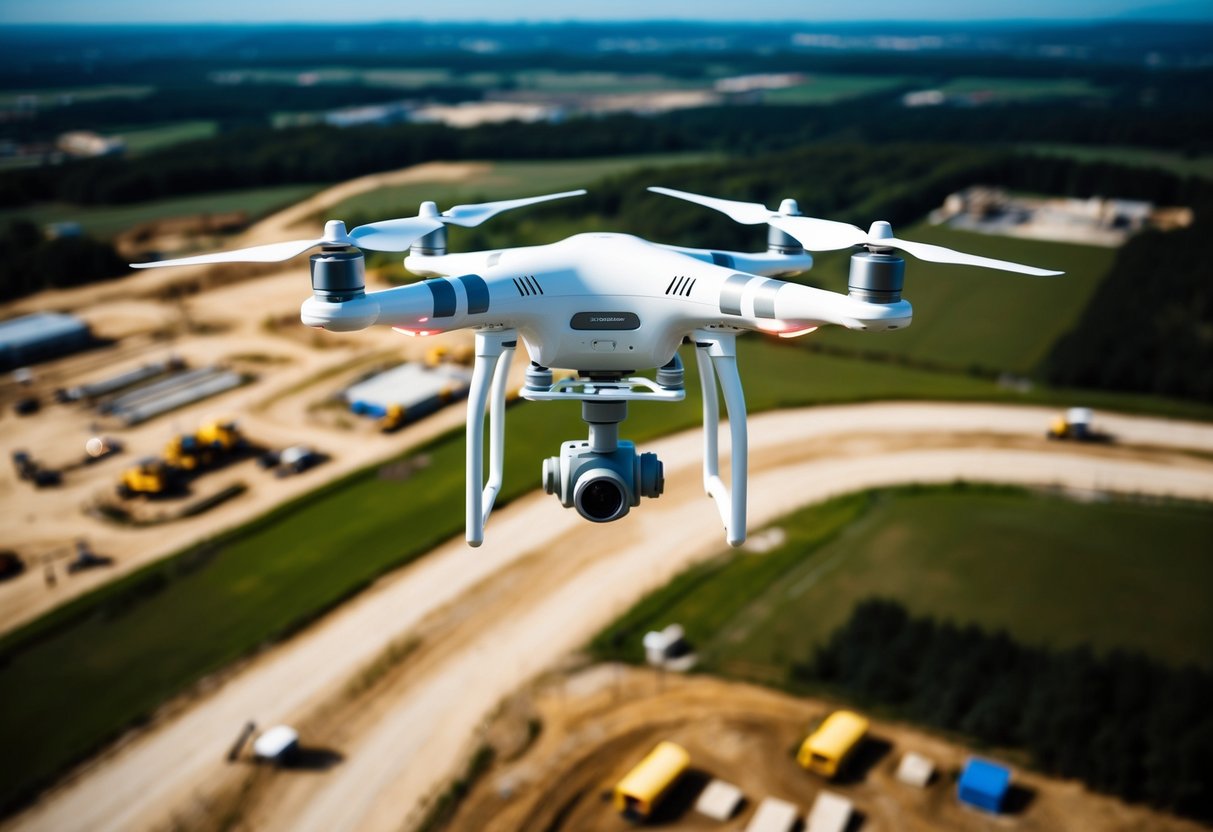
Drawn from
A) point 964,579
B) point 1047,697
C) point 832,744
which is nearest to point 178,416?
point 832,744

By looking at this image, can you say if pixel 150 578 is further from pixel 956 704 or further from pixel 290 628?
pixel 956 704

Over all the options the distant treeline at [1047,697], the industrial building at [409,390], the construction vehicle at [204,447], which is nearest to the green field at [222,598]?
the industrial building at [409,390]

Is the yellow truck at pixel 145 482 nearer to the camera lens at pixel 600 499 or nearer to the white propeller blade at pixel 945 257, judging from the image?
the camera lens at pixel 600 499

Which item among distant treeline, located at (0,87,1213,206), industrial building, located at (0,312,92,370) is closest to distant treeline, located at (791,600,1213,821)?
industrial building, located at (0,312,92,370)

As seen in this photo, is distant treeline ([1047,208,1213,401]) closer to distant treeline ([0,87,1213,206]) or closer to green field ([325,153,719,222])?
green field ([325,153,719,222])

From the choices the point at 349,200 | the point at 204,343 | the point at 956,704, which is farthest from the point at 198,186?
the point at 956,704
